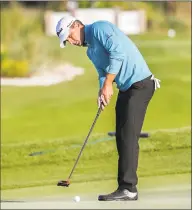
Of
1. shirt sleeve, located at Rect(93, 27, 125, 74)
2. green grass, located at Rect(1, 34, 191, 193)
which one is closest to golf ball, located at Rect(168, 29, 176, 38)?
green grass, located at Rect(1, 34, 191, 193)

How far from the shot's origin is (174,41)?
70.0 ft

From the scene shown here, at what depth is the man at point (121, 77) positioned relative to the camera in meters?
4.63

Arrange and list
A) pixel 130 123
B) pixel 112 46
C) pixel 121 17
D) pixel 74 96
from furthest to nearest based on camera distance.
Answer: pixel 121 17 → pixel 74 96 → pixel 130 123 → pixel 112 46

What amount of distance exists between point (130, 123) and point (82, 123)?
1021cm

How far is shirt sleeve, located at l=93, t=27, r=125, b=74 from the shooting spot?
181 inches

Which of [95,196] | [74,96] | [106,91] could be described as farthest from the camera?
[74,96]

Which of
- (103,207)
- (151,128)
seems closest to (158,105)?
(151,128)

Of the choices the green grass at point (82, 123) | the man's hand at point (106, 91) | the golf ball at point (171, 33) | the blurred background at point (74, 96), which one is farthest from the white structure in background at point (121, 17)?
the man's hand at point (106, 91)

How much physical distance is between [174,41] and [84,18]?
231 centimetres

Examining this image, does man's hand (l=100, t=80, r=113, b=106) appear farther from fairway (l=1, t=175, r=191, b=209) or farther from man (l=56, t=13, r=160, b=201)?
fairway (l=1, t=175, r=191, b=209)

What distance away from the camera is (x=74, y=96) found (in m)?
17.0

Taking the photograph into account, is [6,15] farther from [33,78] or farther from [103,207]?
[103,207]

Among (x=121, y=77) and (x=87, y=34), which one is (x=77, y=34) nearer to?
(x=87, y=34)

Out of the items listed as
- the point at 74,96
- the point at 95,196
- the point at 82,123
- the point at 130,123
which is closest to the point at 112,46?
the point at 130,123
